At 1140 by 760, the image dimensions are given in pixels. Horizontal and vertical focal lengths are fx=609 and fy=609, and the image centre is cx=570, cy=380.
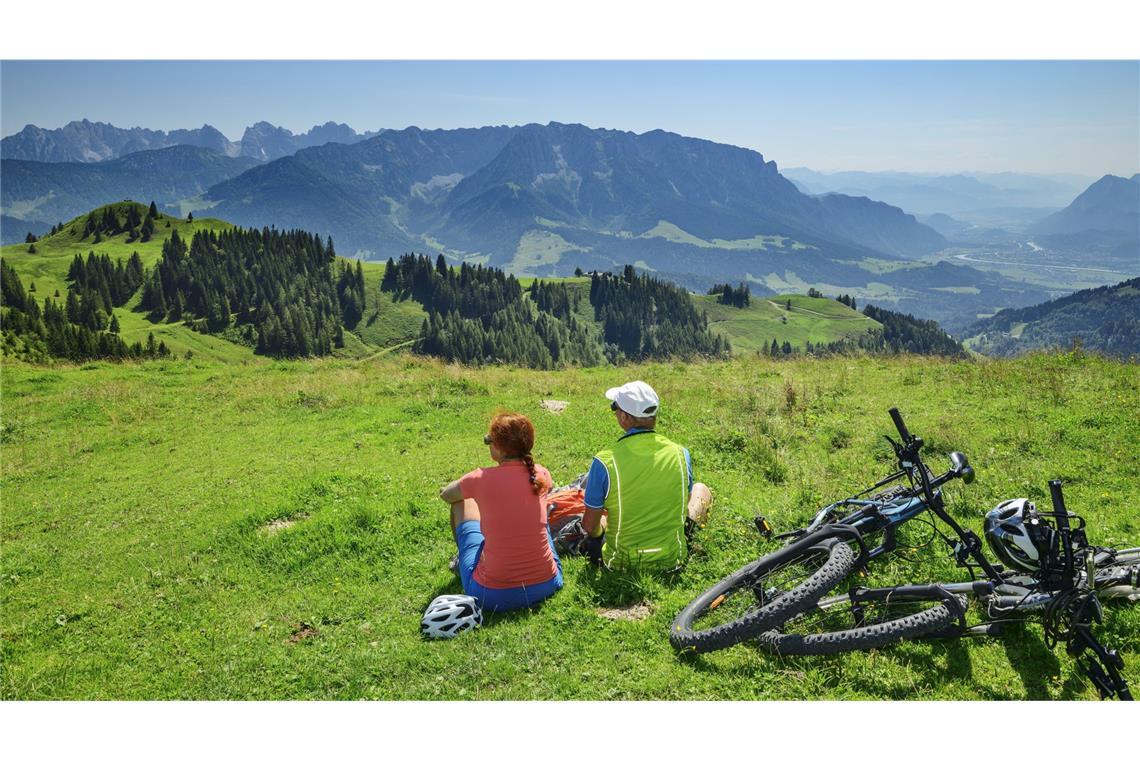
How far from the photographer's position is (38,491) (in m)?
14.7

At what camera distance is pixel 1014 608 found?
6113 mm

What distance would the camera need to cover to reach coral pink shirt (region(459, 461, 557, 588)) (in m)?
7.43

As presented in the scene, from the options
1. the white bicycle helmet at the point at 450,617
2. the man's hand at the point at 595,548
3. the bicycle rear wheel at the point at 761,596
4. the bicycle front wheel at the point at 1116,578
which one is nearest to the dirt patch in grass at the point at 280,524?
the white bicycle helmet at the point at 450,617

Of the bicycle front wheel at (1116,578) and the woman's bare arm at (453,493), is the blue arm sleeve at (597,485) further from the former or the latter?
the bicycle front wheel at (1116,578)

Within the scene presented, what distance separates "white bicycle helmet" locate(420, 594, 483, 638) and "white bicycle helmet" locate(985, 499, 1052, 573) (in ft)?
18.6

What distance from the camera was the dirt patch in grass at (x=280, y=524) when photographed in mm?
10921

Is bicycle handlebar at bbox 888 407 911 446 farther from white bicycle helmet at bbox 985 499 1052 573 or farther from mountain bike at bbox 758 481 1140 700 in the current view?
mountain bike at bbox 758 481 1140 700

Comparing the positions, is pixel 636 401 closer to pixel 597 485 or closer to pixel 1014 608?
pixel 597 485

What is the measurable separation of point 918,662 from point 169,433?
20593 millimetres

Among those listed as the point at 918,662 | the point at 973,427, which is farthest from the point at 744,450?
the point at 918,662

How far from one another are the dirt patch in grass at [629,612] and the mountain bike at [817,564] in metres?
0.73

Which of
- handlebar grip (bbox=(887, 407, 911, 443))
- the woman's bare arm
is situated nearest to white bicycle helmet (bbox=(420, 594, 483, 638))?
the woman's bare arm

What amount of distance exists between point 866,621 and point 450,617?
462 cm

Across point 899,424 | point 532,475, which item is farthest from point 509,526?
point 899,424
